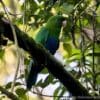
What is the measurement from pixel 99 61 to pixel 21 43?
668 mm

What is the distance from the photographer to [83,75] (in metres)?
1.66

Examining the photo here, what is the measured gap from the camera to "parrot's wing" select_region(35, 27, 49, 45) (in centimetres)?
233

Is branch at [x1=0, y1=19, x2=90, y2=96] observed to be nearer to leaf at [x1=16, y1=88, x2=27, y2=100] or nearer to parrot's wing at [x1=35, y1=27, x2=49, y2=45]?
leaf at [x1=16, y1=88, x2=27, y2=100]

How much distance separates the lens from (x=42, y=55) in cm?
137

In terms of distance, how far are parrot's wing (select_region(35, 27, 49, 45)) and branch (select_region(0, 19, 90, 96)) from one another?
0.87 m

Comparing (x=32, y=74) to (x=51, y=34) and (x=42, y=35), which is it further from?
(x=51, y=34)

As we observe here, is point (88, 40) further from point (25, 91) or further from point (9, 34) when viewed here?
point (9, 34)

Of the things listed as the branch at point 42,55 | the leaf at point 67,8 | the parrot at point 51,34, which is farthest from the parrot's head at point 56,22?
the branch at point 42,55

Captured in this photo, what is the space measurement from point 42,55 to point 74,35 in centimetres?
36

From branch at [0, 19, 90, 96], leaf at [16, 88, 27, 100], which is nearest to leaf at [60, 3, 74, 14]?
branch at [0, 19, 90, 96]

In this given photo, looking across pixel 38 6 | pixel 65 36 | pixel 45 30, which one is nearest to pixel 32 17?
pixel 38 6

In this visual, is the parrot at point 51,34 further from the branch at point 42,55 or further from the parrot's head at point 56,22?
the branch at point 42,55

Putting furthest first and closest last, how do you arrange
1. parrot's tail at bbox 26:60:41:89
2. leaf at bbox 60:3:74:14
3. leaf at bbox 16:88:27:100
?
parrot's tail at bbox 26:60:41:89 < leaf at bbox 16:88:27:100 < leaf at bbox 60:3:74:14

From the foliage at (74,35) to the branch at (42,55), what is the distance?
14 centimetres
